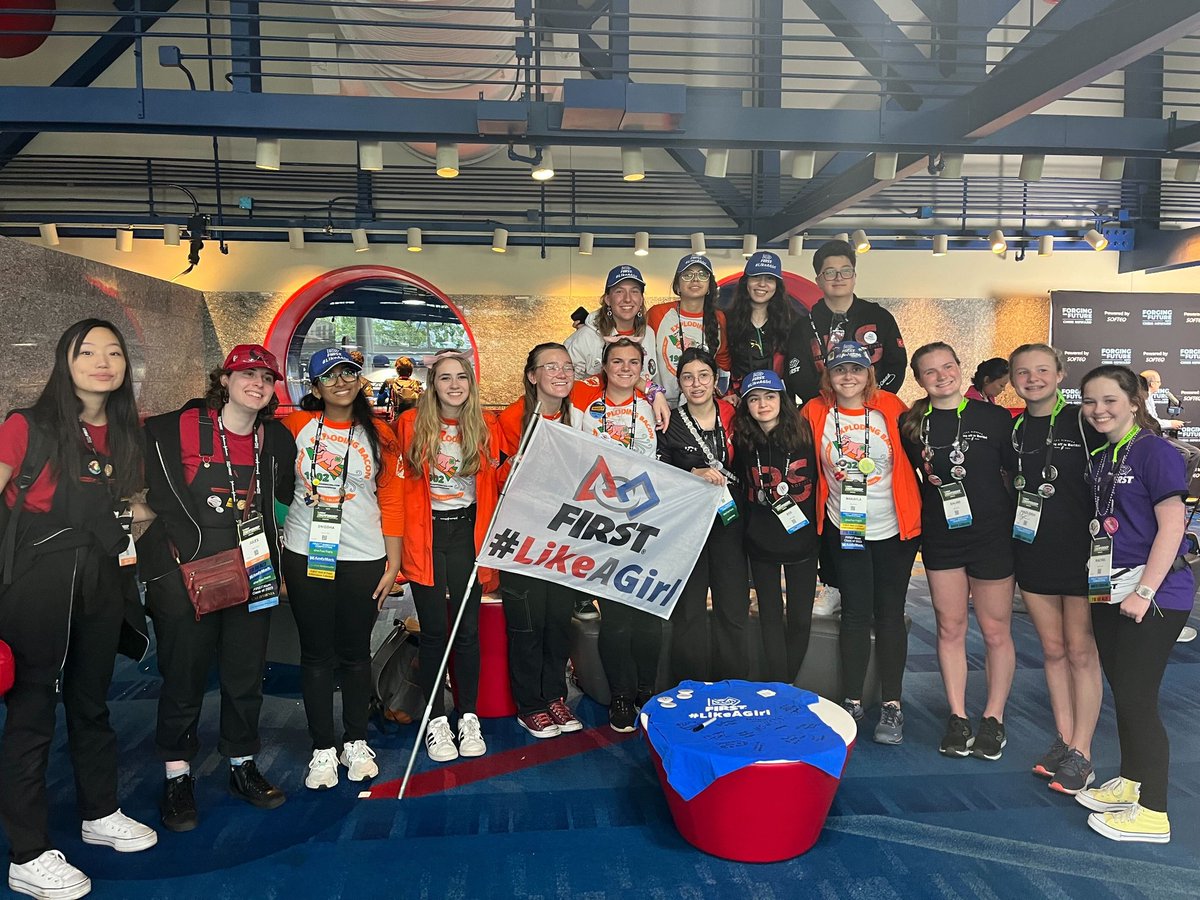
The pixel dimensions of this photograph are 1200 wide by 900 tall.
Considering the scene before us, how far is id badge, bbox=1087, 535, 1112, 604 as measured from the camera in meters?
2.67

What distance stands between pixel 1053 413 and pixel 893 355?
0.98 m

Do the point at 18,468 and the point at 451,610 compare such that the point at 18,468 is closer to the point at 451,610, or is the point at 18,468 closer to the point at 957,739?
the point at 451,610

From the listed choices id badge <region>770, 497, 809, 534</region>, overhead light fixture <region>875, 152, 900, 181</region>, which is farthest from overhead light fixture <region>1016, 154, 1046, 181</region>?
id badge <region>770, 497, 809, 534</region>

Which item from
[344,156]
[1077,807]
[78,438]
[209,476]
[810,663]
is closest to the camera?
[78,438]

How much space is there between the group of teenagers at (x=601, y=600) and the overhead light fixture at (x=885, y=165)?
168cm

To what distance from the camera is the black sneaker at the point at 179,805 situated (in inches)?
109

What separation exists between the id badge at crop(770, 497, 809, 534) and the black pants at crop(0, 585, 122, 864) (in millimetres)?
2440

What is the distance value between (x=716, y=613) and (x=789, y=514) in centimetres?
56

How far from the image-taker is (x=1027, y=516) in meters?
2.98

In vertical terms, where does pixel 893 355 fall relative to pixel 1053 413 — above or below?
above

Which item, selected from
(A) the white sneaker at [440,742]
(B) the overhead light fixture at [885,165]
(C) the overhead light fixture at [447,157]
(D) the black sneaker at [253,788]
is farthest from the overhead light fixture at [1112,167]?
(D) the black sneaker at [253,788]

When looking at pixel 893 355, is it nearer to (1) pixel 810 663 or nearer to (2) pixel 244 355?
(1) pixel 810 663

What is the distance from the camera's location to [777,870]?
2.54 m

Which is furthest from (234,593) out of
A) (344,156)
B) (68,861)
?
(344,156)
